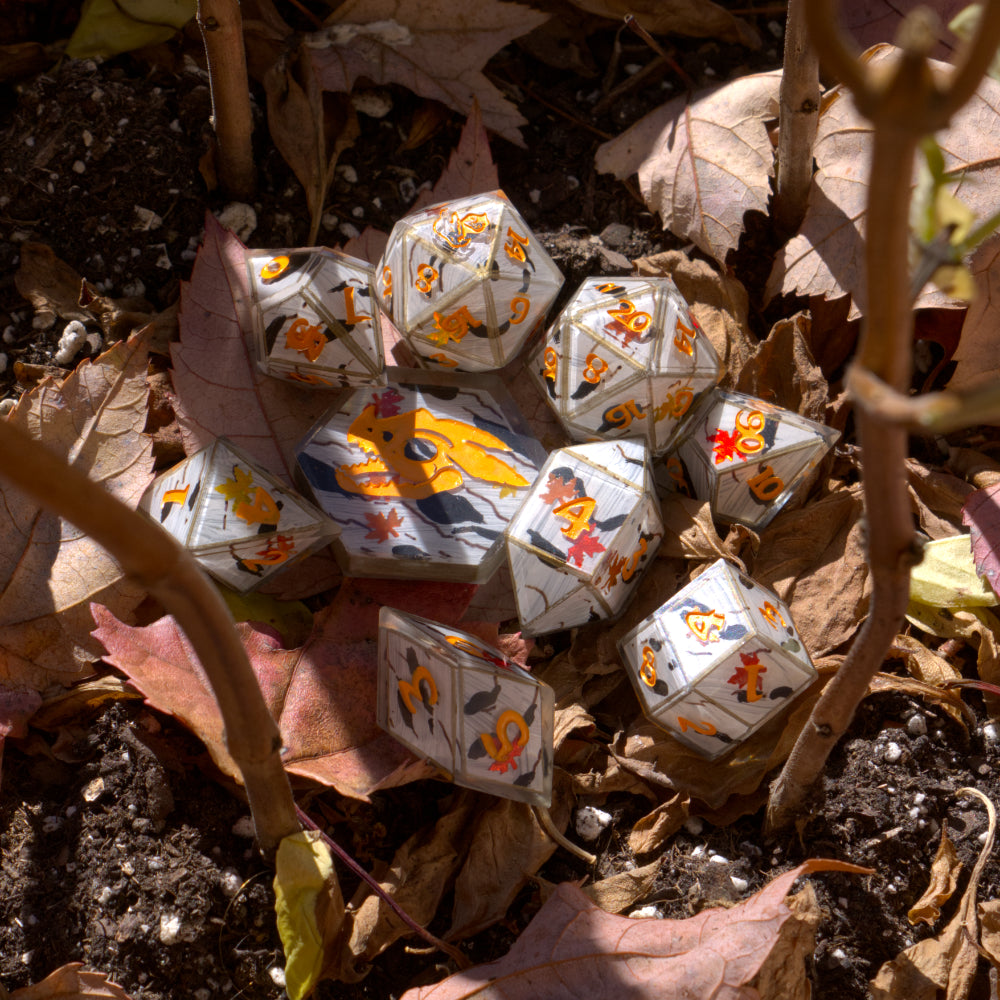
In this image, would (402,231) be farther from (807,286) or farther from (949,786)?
(949,786)

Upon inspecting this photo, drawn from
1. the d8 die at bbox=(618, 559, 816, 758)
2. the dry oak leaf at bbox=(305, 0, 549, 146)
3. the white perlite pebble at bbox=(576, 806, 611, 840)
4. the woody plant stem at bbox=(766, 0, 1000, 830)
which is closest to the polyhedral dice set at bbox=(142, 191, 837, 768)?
the d8 die at bbox=(618, 559, 816, 758)

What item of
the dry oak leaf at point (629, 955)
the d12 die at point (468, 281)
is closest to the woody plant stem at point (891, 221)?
the dry oak leaf at point (629, 955)

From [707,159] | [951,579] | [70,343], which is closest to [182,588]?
[70,343]

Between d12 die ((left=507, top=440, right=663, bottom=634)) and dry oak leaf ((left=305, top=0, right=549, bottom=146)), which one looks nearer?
d12 die ((left=507, top=440, right=663, bottom=634))

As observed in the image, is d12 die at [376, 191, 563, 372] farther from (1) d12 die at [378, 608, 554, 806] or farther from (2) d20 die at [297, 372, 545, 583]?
(1) d12 die at [378, 608, 554, 806]

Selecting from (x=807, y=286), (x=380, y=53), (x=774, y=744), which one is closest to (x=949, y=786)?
(x=774, y=744)

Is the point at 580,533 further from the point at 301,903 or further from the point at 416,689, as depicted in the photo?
the point at 301,903

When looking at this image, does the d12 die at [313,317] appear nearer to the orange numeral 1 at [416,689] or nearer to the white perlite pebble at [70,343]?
the white perlite pebble at [70,343]
